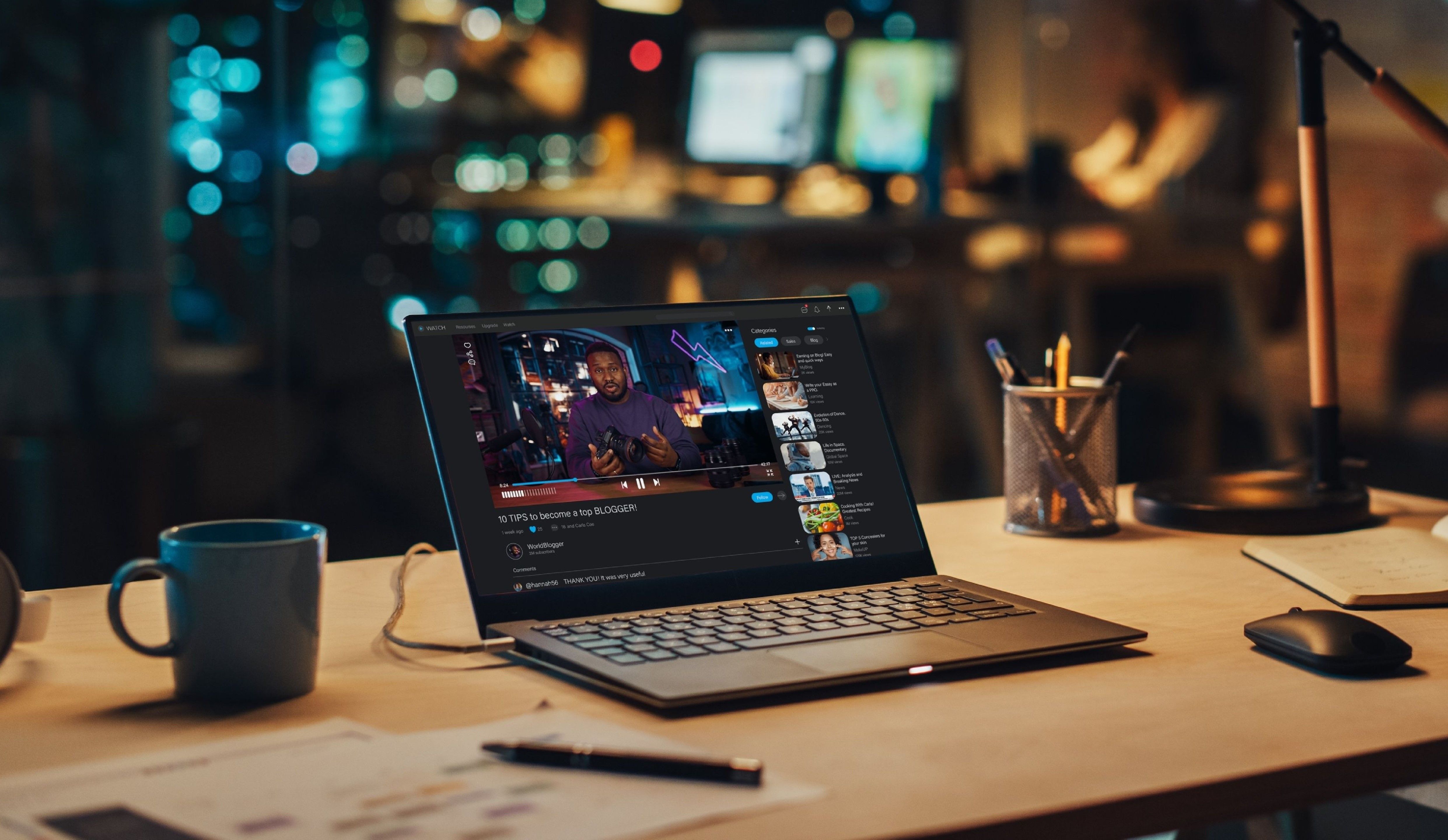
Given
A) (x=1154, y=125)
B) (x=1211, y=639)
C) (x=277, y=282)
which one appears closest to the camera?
(x=1211, y=639)

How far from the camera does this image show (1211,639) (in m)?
0.84

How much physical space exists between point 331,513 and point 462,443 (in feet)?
7.31

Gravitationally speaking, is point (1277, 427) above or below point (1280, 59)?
below

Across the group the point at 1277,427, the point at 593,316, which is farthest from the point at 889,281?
the point at 593,316

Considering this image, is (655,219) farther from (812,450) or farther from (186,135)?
(812,450)

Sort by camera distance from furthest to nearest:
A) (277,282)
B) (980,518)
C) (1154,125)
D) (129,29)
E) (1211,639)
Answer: (1154,125) → (277,282) → (129,29) → (980,518) → (1211,639)

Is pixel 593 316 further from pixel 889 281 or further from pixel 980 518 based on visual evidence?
pixel 889 281

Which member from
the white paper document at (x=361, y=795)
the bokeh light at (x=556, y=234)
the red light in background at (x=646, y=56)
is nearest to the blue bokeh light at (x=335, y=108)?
the bokeh light at (x=556, y=234)

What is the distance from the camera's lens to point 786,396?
98cm

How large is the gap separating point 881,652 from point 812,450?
23 cm

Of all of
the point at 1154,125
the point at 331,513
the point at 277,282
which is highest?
the point at 1154,125

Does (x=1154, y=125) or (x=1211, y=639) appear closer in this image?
(x=1211, y=639)

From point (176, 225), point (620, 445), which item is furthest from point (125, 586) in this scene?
point (176, 225)

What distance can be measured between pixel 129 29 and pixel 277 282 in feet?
1.79
